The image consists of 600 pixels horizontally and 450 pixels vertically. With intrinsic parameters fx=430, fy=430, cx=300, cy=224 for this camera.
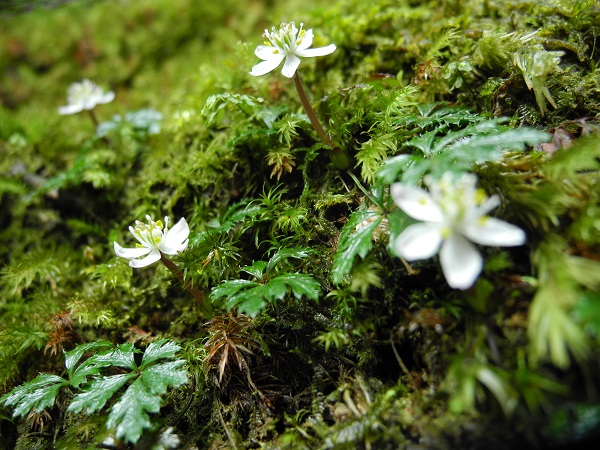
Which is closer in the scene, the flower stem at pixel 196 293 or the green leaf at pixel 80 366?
the green leaf at pixel 80 366

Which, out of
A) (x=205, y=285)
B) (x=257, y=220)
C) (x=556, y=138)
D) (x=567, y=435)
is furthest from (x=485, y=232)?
(x=205, y=285)

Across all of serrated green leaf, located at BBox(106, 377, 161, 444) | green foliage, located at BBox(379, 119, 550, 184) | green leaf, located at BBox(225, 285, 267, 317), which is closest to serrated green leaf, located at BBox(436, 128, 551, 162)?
green foliage, located at BBox(379, 119, 550, 184)

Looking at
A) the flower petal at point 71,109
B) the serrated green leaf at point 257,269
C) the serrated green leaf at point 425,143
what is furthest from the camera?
the flower petal at point 71,109

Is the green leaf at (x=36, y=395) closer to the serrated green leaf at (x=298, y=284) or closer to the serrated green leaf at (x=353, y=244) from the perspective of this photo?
the serrated green leaf at (x=298, y=284)

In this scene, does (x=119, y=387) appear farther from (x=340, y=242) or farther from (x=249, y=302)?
(x=340, y=242)

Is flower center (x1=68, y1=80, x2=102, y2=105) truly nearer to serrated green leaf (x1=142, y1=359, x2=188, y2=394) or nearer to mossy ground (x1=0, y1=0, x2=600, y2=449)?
mossy ground (x1=0, y1=0, x2=600, y2=449)

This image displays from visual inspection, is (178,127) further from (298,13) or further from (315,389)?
(315,389)

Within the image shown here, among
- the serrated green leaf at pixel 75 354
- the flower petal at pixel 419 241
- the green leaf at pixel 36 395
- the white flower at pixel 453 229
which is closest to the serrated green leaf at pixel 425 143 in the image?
the white flower at pixel 453 229
